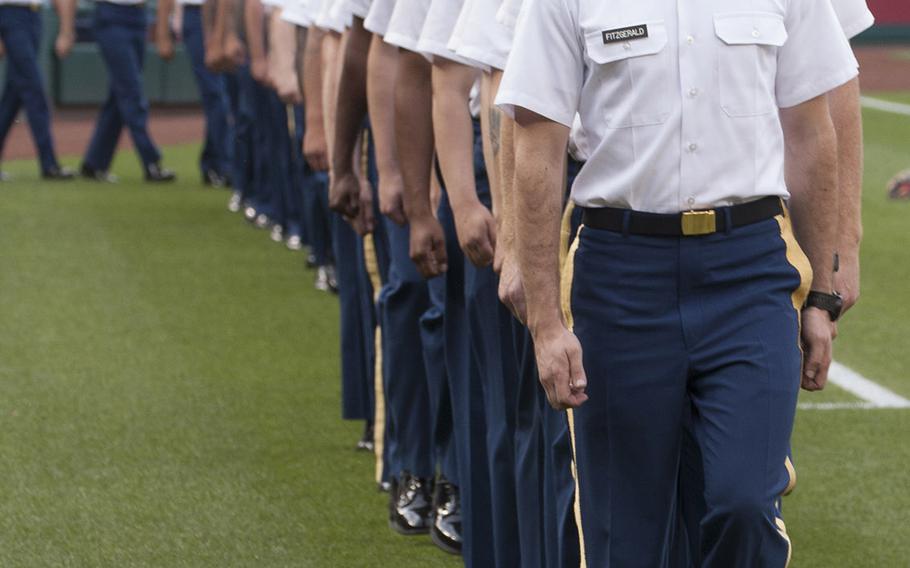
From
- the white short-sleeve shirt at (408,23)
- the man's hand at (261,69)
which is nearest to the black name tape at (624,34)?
the white short-sleeve shirt at (408,23)

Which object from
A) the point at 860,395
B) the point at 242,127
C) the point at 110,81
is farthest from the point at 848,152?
the point at 110,81

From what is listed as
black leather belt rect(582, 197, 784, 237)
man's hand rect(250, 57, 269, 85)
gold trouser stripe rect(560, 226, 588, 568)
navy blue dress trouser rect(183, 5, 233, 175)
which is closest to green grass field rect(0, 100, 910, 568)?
man's hand rect(250, 57, 269, 85)

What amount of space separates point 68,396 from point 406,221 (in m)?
2.85

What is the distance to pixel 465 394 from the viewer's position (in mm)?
5160

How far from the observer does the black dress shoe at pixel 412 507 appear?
5.67 m

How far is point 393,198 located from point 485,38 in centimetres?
102

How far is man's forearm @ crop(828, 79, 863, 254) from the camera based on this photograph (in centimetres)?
412

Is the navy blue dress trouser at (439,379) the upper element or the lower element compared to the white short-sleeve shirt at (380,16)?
lower

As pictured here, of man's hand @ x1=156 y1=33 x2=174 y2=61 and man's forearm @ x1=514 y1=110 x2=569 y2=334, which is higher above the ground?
man's forearm @ x1=514 y1=110 x2=569 y2=334

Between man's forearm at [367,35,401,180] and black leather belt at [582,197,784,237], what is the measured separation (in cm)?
168

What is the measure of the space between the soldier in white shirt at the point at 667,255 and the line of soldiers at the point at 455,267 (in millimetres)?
17

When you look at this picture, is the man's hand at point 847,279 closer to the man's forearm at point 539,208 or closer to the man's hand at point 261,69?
the man's forearm at point 539,208

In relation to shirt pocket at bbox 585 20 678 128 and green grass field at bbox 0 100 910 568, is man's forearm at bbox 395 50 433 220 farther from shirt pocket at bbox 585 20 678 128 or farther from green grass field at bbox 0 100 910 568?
shirt pocket at bbox 585 20 678 128

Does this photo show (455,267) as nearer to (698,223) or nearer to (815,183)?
(815,183)
